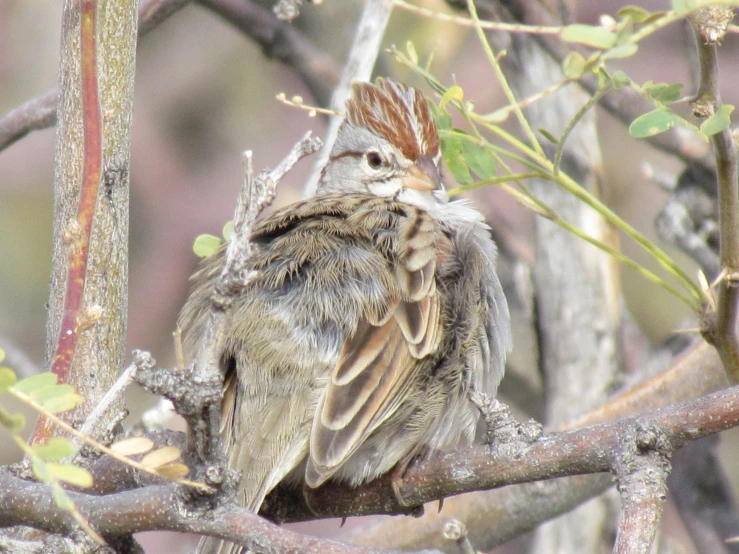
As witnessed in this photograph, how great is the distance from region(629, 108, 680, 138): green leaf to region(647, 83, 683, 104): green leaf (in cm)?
4

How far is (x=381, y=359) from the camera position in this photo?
2.11m

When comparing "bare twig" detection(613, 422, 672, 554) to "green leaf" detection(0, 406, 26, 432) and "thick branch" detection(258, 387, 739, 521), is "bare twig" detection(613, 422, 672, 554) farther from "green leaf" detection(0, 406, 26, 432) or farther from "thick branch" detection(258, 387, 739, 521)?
"green leaf" detection(0, 406, 26, 432)

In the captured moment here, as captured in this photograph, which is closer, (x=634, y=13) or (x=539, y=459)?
(x=634, y=13)

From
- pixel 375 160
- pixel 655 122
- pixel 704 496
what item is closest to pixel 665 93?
pixel 655 122

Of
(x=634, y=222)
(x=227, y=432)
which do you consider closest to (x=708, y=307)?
(x=227, y=432)

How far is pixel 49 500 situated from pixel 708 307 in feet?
3.97

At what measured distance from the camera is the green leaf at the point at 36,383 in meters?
1.37

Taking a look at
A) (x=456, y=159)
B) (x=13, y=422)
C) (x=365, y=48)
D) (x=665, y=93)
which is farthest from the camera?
(x=365, y=48)

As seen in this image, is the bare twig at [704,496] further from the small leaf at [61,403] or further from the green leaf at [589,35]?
the small leaf at [61,403]

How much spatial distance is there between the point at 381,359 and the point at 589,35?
3.10 ft

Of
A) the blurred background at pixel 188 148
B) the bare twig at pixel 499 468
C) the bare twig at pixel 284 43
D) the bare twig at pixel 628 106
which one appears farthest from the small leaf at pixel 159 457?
the blurred background at pixel 188 148

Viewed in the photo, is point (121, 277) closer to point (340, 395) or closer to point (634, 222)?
point (340, 395)

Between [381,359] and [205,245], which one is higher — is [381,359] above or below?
below

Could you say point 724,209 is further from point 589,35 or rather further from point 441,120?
point 441,120
